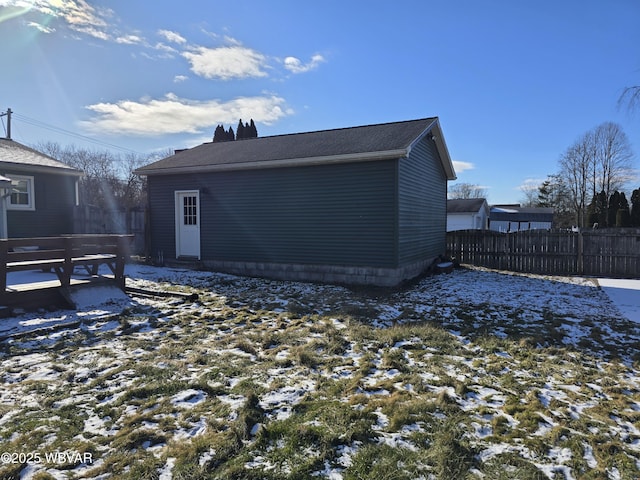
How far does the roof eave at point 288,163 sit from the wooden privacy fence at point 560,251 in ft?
21.5

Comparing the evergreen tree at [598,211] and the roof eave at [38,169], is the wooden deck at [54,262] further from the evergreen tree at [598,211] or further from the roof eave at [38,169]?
the evergreen tree at [598,211]

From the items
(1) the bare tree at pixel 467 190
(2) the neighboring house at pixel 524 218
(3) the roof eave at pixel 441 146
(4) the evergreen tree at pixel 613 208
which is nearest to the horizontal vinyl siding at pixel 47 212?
(3) the roof eave at pixel 441 146

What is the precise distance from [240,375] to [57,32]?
40.4 feet

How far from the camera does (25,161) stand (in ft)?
41.0

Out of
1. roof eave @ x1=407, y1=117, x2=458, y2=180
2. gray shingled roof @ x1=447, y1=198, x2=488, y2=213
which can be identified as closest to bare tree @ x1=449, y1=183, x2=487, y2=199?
gray shingled roof @ x1=447, y1=198, x2=488, y2=213

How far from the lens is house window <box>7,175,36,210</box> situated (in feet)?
40.6

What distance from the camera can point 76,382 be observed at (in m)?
3.86

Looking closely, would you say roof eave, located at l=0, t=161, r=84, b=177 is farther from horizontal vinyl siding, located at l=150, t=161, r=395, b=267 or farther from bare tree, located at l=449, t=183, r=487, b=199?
bare tree, located at l=449, t=183, r=487, b=199

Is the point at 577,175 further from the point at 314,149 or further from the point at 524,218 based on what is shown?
the point at 314,149

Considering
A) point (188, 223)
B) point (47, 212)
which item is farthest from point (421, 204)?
point (47, 212)

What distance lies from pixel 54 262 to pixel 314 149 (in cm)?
646

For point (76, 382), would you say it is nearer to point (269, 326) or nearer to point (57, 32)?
point (269, 326)

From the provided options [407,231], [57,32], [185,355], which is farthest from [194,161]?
[185,355]

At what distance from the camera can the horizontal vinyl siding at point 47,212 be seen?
12.4m
